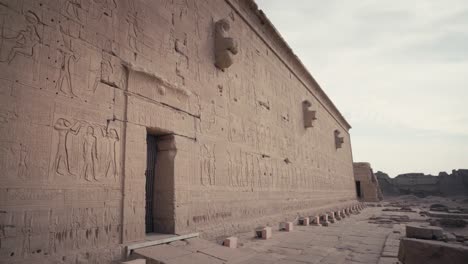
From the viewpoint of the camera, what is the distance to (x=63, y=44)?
10.3ft

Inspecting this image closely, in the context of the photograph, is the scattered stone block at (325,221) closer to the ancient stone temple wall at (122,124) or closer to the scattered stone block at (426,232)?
the ancient stone temple wall at (122,124)

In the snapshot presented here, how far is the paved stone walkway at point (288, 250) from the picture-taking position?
3523mm

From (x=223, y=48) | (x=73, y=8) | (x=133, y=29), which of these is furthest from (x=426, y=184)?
(x=73, y=8)

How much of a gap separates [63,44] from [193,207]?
10.1ft

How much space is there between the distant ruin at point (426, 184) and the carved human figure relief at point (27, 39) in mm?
32419

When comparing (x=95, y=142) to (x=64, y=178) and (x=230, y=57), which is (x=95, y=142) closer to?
(x=64, y=178)

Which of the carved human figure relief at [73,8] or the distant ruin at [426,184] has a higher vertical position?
the carved human figure relief at [73,8]

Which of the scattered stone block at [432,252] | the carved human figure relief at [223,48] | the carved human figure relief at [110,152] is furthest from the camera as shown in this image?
the carved human figure relief at [223,48]

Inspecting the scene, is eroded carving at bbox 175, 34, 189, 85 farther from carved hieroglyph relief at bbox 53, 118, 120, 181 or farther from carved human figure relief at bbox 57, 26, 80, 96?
carved human figure relief at bbox 57, 26, 80, 96

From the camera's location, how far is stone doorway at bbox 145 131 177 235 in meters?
4.34

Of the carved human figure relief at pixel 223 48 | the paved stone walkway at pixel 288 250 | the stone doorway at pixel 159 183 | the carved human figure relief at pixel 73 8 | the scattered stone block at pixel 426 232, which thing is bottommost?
the paved stone walkway at pixel 288 250

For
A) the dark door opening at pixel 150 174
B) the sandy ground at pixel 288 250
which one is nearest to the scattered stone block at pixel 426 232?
the sandy ground at pixel 288 250

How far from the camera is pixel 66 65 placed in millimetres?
3154

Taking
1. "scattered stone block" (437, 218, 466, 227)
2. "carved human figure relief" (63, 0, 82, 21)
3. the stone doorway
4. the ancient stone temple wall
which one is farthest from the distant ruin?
"carved human figure relief" (63, 0, 82, 21)
